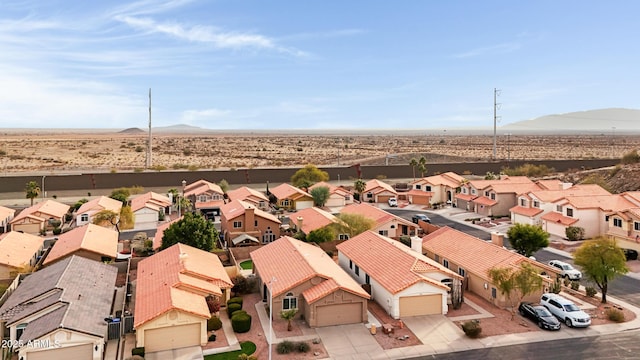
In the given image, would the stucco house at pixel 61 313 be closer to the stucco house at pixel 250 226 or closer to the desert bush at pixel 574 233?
the stucco house at pixel 250 226

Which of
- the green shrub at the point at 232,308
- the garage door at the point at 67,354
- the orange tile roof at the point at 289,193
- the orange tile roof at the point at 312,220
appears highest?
the orange tile roof at the point at 289,193

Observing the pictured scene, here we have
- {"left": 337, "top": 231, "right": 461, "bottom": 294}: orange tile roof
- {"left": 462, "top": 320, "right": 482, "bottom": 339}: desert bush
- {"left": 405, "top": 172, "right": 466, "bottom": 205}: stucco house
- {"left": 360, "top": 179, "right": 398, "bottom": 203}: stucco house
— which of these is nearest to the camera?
{"left": 462, "top": 320, "right": 482, "bottom": 339}: desert bush

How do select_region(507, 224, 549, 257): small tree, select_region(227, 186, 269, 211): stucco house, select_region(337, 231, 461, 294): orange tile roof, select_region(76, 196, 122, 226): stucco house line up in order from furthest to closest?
select_region(227, 186, 269, 211): stucco house → select_region(76, 196, 122, 226): stucco house → select_region(507, 224, 549, 257): small tree → select_region(337, 231, 461, 294): orange tile roof

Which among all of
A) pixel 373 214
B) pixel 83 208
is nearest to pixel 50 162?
pixel 83 208

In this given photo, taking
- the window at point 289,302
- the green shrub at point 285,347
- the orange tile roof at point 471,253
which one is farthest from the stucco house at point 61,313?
the orange tile roof at point 471,253

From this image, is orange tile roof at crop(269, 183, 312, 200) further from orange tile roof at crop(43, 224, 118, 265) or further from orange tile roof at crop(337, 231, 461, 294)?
orange tile roof at crop(337, 231, 461, 294)

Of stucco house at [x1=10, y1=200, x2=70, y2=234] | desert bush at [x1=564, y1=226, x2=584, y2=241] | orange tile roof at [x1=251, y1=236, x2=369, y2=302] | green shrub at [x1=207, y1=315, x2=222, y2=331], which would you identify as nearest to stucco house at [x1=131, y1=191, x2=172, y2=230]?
stucco house at [x1=10, y1=200, x2=70, y2=234]
